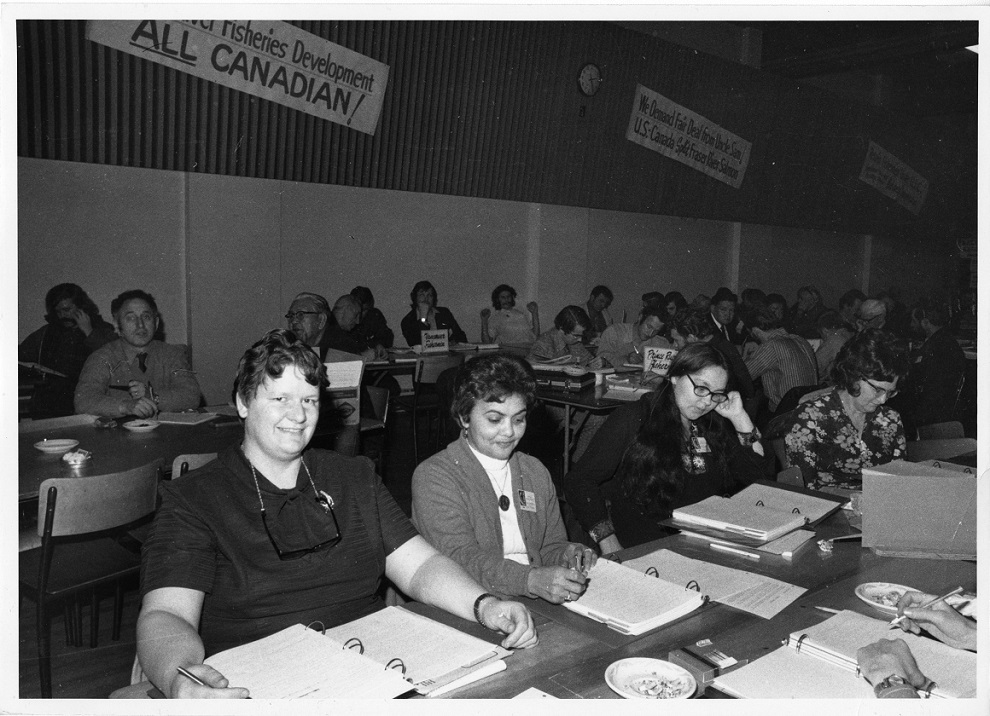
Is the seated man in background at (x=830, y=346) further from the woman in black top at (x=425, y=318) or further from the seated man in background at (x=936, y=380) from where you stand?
the woman in black top at (x=425, y=318)

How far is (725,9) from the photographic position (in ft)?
5.37

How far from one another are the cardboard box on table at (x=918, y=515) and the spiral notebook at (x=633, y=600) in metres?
0.65

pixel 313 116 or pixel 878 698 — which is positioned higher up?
pixel 313 116

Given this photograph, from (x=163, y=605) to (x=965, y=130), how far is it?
2193 millimetres

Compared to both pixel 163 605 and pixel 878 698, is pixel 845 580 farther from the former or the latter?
pixel 163 605

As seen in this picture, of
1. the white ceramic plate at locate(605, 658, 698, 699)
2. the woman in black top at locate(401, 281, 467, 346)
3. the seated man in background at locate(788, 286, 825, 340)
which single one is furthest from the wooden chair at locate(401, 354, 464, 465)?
the white ceramic plate at locate(605, 658, 698, 699)

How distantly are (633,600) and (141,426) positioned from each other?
8.07 feet

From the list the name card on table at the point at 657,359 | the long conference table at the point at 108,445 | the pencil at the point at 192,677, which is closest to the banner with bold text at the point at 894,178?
the name card on table at the point at 657,359

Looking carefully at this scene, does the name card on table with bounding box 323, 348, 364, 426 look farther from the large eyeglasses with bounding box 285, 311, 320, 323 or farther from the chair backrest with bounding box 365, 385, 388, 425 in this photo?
the large eyeglasses with bounding box 285, 311, 320, 323

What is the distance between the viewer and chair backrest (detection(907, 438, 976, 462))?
10.3 ft

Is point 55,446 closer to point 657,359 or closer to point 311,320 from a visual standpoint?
point 311,320

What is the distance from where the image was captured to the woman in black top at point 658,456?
102 inches

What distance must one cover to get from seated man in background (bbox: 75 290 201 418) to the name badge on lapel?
2.05 meters
